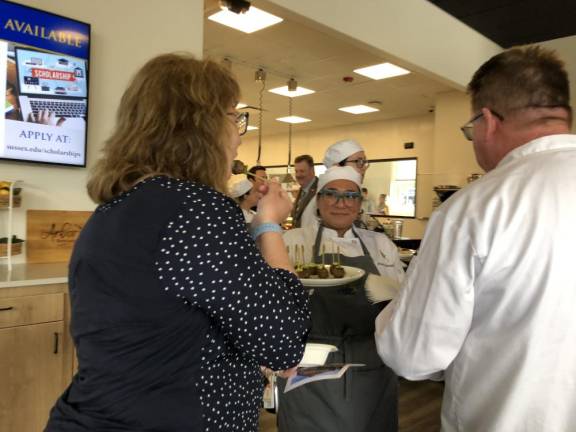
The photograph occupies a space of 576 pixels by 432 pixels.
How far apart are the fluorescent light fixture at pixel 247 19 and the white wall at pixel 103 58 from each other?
1275mm

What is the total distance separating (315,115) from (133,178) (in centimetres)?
736

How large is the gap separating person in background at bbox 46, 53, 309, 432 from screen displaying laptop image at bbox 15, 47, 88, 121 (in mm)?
1531

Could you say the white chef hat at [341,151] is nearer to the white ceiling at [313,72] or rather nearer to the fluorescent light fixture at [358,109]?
the white ceiling at [313,72]

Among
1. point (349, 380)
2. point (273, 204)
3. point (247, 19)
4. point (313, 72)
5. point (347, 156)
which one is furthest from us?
point (313, 72)

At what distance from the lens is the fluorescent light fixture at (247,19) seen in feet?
12.4

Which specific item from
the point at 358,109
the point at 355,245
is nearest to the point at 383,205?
the point at 358,109

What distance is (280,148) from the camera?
1026 cm

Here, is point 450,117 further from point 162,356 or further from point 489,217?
point 162,356

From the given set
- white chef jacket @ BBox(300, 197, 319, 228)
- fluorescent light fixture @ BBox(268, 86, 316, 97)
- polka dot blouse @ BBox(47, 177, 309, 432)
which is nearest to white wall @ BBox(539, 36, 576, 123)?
fluorescent light fixture @ BBox(268, 86, 316, 97)

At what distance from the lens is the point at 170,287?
72cm

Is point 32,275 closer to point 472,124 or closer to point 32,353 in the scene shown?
point 32,353

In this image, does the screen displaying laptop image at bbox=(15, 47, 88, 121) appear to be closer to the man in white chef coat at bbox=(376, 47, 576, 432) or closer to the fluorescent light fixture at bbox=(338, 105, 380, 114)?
the man in white chef coat at bbox=(376, 47, 576, 432)

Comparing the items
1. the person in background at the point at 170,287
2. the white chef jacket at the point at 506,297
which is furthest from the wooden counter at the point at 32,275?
the white chef jacket at the point at 506,297

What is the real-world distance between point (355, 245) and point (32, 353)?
55.5 inches
